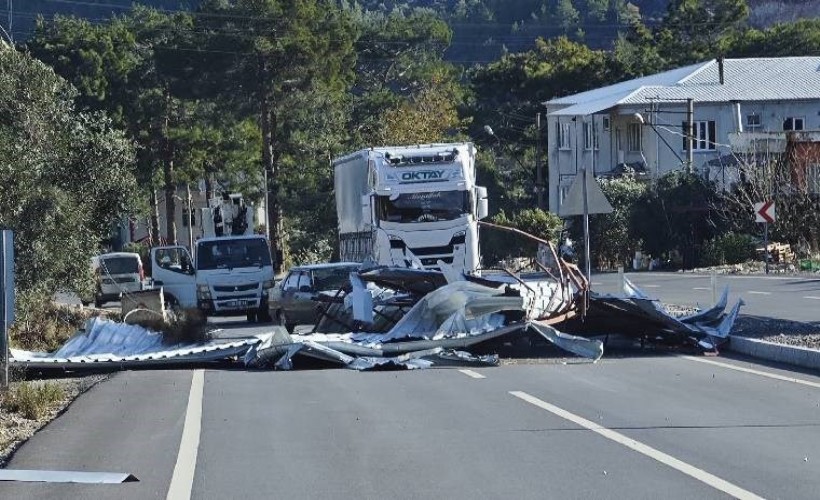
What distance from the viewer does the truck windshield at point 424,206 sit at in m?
31.0

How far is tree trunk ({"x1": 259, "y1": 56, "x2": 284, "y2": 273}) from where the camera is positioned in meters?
59.2

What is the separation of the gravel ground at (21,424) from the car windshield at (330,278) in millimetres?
11327

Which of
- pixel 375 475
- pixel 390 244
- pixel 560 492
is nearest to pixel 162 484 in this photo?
pixel 375 475

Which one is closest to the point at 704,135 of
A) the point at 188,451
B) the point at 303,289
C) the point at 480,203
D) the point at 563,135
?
the point at 563,135

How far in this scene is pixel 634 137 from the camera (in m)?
63.3

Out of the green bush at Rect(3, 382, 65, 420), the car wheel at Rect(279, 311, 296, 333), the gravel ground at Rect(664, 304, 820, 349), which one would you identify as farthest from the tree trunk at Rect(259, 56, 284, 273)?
the green bush at Rect(3, 382, 65, 420)

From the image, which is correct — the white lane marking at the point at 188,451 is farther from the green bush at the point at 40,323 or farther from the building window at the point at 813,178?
the building window at the point at 813,178

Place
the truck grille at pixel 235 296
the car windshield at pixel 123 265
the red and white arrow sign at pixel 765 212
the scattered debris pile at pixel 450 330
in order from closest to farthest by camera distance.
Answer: the scattered debris pile at pixel 450 330
the truck grille at pixel 235 296
the red and white arrow sign at pixel 765 212
the car windshield at pixel 123 265

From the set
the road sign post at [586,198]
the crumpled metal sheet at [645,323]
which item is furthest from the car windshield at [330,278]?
the crumpled metal sheet at [645,323]

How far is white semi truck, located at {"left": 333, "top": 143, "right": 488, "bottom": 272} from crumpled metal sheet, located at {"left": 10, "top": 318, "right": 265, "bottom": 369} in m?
10.1

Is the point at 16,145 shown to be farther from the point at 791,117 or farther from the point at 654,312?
the point at 791,117

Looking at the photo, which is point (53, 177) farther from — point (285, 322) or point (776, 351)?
point (776, 351)

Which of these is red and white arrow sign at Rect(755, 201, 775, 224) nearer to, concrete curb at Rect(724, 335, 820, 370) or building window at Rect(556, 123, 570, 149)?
concrete curb at Rect(724, 335, 820, 370)

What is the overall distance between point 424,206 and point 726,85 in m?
34.8
